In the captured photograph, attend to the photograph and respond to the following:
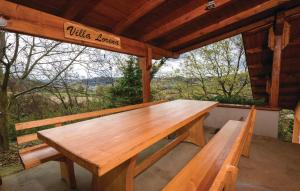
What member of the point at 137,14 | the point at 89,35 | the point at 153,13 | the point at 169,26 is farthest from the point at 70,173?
the point at 169,26

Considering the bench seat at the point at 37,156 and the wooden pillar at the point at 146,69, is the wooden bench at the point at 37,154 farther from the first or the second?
the wooden pillar at the point at 146,69

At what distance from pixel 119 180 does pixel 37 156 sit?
1.06 meters

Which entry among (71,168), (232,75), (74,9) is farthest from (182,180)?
(232,75)

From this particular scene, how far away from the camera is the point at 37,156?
205 cm

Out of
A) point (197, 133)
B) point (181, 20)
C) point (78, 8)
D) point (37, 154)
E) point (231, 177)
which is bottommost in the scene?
point (197, 133)

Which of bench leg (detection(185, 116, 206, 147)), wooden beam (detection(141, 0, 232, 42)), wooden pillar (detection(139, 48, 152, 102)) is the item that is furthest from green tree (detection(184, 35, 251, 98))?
wooden beam (detection(141, 0, 232, 42))

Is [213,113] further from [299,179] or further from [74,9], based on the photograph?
→ [74,9]

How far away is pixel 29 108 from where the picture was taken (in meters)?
5.22

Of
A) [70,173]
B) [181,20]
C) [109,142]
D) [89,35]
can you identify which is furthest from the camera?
[181,20]

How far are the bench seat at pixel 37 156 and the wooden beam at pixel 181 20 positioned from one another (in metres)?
3.09

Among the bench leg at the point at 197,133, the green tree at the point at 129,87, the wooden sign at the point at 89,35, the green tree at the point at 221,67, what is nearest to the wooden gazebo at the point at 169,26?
the wooden sign at the point at 89,35

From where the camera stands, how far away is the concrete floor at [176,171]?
2.32 metres

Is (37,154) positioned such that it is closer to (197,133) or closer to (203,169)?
(203,169)

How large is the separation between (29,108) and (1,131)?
4.75 feet
